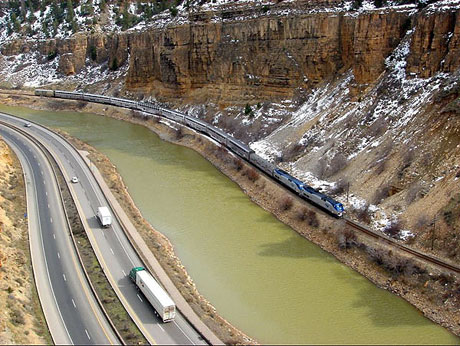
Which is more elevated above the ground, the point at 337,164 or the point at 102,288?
the point at 337,164

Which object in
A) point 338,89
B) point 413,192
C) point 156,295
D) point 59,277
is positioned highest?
point 338,89

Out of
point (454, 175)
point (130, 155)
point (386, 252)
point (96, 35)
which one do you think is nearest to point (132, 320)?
point (386, 252)

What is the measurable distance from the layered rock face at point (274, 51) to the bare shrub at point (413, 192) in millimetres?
13780

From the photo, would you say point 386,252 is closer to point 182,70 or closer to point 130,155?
point 130,155

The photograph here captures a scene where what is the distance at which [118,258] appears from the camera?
99.6 feet

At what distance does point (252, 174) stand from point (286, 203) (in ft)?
25.8

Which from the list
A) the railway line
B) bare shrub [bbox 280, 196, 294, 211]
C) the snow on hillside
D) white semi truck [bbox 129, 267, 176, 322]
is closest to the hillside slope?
the snow on hillside

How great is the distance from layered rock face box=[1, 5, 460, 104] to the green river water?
62.6ft

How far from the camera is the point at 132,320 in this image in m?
24.0

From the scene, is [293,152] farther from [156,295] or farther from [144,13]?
[144,13]

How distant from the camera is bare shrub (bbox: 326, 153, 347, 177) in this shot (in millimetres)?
42119

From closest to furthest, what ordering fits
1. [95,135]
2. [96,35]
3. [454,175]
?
[454,175] → [95,135] → [96,35]

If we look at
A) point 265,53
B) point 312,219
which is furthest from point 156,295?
point 265,53

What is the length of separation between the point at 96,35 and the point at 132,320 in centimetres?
9667
